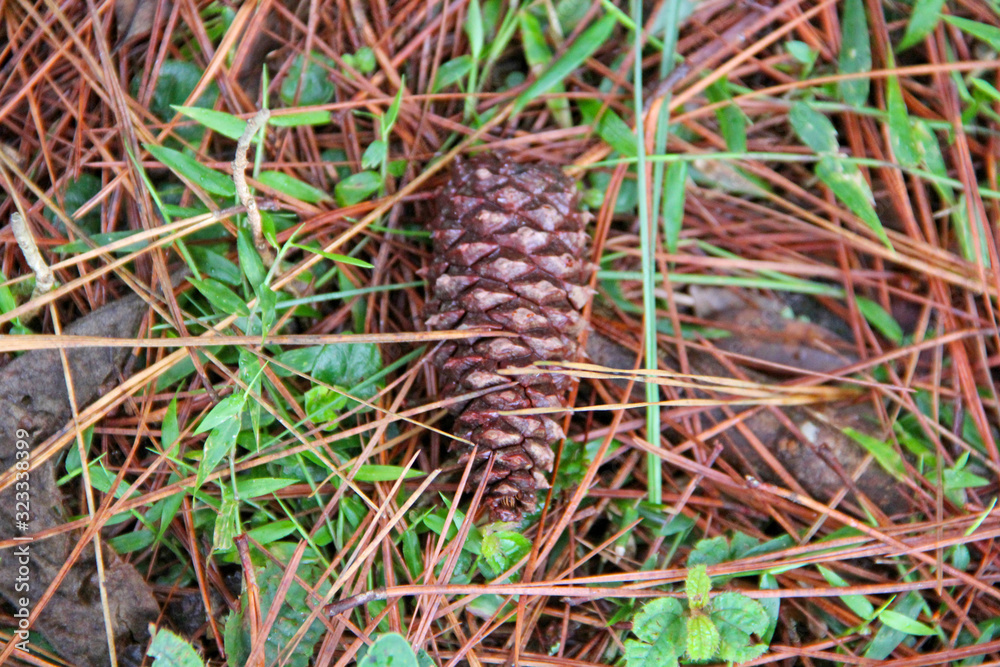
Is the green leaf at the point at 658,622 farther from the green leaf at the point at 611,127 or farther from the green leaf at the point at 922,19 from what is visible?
the green leaf at the point at 922,19

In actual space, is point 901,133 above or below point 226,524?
above

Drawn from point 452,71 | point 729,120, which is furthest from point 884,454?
point 452,71

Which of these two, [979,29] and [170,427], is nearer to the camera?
[170,427]

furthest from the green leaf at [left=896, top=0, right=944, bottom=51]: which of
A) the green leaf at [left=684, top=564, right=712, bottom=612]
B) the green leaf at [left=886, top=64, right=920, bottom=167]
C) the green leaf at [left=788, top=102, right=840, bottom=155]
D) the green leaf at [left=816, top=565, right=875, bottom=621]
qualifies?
the green leaf at [left=684, top=564, right=712, bottom=612]

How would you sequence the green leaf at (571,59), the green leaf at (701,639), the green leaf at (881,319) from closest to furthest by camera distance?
1. the green leaf at (701,639)
2. the green leaf at (571,59)
3. the green leaf at (881,319)

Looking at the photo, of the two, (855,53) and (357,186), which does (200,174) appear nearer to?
(357,186)
